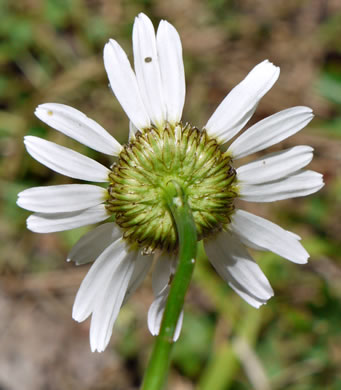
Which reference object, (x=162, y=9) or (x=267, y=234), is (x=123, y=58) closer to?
(x=267, y=234)

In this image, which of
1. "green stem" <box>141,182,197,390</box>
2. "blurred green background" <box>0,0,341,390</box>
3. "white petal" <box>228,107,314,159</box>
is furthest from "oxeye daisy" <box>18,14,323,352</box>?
"blurred green background" <box>0,0,341,390</box>

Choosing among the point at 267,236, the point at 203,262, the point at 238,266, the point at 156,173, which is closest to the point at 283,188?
the point at 267,236

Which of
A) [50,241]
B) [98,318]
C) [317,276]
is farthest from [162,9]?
[98,318]

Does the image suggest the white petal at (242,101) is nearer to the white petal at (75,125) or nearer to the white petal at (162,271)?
the white petal at (75,125)

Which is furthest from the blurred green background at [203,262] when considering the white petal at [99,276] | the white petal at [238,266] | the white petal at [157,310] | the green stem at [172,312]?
the green stem at [172,312]

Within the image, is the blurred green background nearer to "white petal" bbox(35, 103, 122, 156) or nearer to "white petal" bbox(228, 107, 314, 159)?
"white petal" bbox(228, 107, 314, 159)
